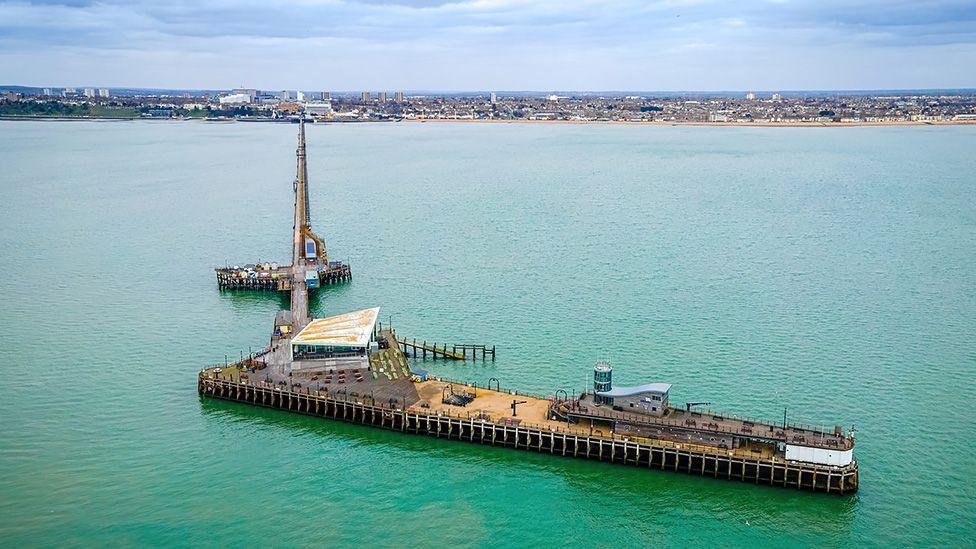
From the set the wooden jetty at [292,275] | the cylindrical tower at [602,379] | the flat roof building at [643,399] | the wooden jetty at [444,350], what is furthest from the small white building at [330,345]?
the wooden jetty at [292,275]

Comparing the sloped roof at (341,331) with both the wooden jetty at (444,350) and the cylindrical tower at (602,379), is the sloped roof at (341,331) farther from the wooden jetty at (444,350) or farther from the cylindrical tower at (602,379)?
the cylindrical tower at (602,379)

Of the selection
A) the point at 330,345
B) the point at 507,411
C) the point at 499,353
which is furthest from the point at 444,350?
the point at 507,411

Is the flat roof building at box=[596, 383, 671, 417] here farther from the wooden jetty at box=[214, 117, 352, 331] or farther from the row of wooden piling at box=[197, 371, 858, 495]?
the wooden jetty at box=[214, 117, 352, 331]

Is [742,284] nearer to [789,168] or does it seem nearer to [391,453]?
[391,453]

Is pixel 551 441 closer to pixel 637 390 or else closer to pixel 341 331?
pixel 637 390

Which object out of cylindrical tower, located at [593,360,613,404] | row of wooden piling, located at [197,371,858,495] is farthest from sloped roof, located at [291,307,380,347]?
cylindrical tower, located at [593,360,613,404]

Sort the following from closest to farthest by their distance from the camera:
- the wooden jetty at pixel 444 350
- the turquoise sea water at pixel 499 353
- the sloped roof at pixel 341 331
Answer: the turquoise sea water at pixel 499 353 < the sloped roof at pixel 341 331 < the wooden jetty at pixel 444 350
